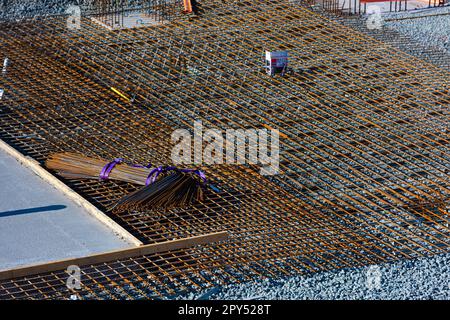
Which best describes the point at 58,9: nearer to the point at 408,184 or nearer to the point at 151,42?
the point at 151,42

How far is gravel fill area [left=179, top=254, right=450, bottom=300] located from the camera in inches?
367

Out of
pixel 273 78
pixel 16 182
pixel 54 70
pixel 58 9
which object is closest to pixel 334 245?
pixel 16 182

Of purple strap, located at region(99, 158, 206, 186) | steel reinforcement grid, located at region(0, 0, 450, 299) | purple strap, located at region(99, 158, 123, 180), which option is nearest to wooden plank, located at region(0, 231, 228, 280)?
steel reinforcement grid, located at region(0, 0, 450, 299)

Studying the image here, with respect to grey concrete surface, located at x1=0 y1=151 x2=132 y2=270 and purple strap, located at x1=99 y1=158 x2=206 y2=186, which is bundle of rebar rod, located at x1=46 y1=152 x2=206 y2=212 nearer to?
purple strap, located at x1=99 y1=158 x2=206 y2=186

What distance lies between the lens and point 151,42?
16.3 metres

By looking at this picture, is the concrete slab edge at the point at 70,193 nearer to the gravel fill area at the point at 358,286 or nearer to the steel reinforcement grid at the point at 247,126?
the steel reinforcement grid at the point at 247,126

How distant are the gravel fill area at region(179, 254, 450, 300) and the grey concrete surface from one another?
1.57m

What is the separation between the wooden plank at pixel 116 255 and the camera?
376 inches

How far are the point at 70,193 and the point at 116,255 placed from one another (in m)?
1.73

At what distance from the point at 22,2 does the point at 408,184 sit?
1018 cm

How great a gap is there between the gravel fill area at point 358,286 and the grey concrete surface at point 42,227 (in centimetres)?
157

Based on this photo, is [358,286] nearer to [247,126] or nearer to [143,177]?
[143,177]

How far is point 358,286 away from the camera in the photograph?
31.2 feet

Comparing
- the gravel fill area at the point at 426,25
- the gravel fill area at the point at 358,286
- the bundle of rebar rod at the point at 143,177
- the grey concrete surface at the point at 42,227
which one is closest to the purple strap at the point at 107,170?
the bundle of rebar rod at the point at 143,177
